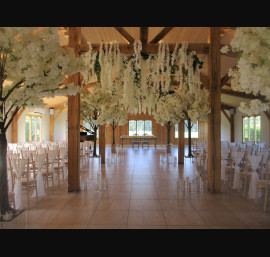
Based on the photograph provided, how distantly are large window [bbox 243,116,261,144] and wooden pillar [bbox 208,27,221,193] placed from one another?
34.4 feet

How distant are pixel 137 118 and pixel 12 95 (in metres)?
19.0

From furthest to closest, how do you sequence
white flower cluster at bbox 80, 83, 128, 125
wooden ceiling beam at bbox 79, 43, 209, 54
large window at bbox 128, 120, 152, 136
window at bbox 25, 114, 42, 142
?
1. large window at bbox 128, 120, 152, 136
2. window at bbox 25, 114, 42, 142
3. white flower cluster at bbox 80, 83, 128, 125
4. wooden ceiling beam at bbox 79, 43, 209, 54

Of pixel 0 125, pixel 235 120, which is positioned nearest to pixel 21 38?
pixel 0 125

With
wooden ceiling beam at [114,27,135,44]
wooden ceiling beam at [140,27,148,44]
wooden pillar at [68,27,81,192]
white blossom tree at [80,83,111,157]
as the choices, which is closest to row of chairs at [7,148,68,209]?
wooden pillar at [68,27,81,192]

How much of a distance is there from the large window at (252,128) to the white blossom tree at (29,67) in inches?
562

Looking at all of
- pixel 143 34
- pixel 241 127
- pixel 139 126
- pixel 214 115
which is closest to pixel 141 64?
pixel 143 34

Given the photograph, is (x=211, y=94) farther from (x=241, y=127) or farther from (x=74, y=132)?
(x=241, y=127)

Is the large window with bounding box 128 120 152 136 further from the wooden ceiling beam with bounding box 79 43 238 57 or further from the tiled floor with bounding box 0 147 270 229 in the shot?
the wooden ceiling beam with bounding box 79 43 238 57

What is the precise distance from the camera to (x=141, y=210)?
14.0ft

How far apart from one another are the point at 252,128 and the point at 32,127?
14.7 m

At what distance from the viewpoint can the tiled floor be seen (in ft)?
11.8

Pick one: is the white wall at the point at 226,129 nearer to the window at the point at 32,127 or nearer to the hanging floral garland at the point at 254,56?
the window at the point at 32,127

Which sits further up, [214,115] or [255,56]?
[255,56]

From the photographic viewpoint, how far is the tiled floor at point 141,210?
3586 millimetres
